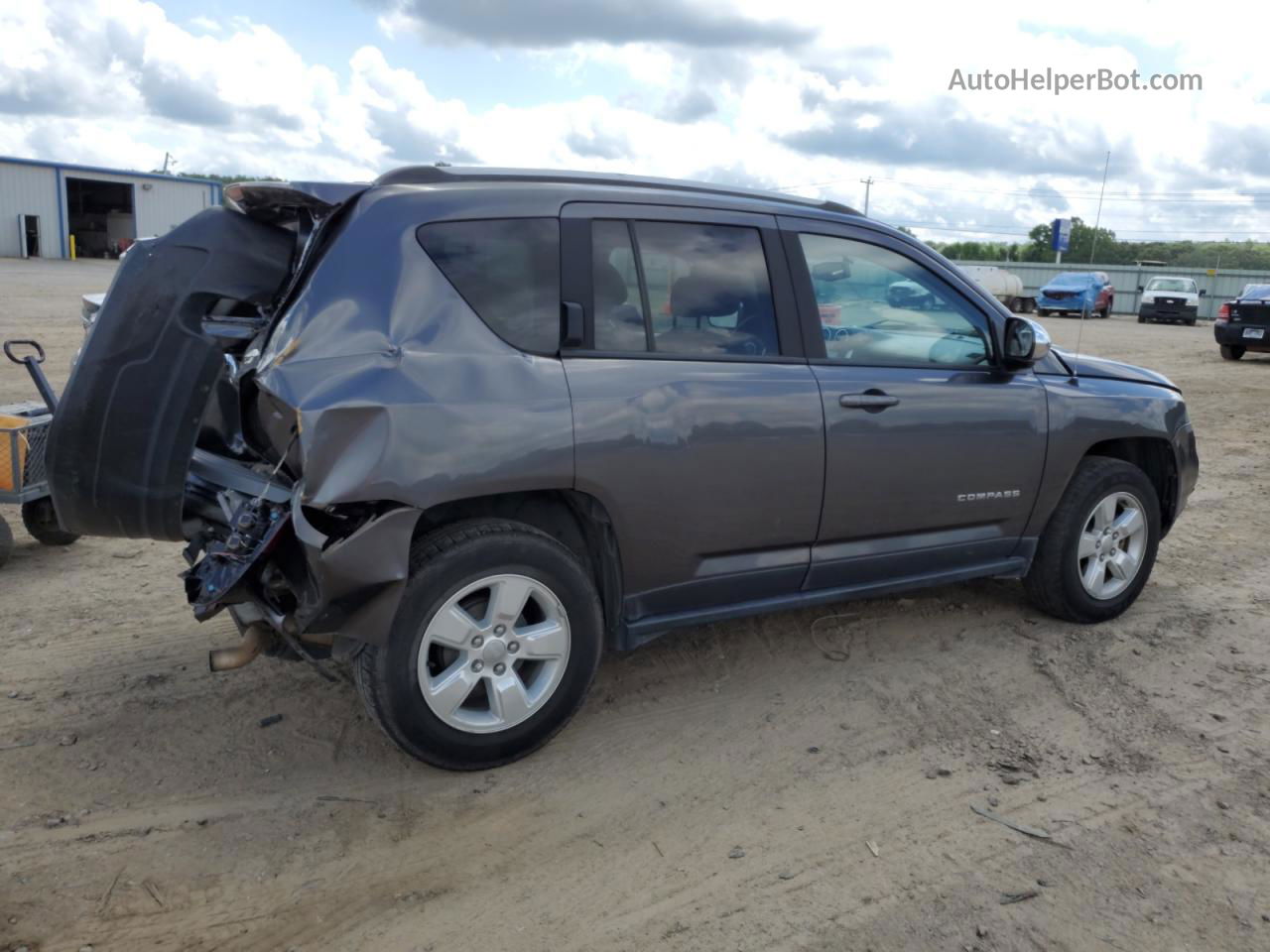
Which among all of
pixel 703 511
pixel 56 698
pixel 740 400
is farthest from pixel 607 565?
pixel 56 698

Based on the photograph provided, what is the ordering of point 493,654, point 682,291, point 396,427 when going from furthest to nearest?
point 682,291, point 493,654, point 396,427

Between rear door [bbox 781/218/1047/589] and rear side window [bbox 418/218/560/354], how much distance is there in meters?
1.08

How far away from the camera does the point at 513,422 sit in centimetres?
336

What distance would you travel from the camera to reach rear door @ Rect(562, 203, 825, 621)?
3596mm

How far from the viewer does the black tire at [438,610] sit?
3.28 metres

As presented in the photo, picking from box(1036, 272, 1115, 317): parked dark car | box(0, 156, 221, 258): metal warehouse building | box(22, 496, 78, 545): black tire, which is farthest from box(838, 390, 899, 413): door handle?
box(0, 156, 221, 258): metal warehouse building

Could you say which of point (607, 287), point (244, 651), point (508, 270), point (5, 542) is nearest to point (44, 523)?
point (5, 542)

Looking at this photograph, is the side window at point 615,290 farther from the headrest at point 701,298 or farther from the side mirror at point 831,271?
the side mirror at point 831,271

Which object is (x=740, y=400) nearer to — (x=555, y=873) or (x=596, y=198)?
(x=596, y=198)

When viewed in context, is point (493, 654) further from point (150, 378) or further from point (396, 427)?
point (150, 378)

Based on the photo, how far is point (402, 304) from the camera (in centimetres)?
330

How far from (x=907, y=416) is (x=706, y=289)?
101cm

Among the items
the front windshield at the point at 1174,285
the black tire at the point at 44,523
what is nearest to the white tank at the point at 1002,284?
the front windshield at the point at 1174,285

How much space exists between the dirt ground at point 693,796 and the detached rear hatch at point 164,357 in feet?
2.90
